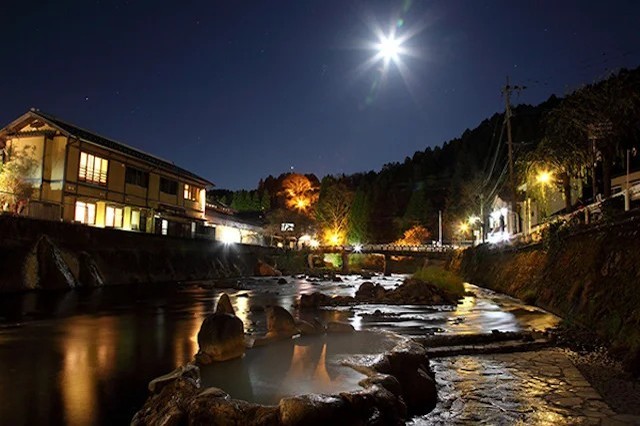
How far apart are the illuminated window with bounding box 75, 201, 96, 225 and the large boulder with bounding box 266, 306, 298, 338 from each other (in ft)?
86.1

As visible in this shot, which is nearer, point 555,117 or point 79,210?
point 555,117

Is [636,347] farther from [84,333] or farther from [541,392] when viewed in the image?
[84,333]

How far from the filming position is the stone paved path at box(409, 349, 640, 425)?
255 inches

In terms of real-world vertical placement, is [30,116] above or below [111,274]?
above

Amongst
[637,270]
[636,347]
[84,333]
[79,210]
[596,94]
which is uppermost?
[596,94]

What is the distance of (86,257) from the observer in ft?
90.8

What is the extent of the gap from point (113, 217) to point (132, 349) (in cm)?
2734

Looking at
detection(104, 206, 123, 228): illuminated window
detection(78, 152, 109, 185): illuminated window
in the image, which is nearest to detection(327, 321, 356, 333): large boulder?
detection(78, 152, 109, 185): illuminated window

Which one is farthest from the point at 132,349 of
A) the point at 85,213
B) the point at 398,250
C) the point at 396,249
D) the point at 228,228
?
the point at 396,249

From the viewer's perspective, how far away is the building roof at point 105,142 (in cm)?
3203

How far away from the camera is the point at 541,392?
298 inches

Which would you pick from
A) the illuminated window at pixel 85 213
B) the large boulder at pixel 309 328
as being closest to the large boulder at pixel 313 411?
the large boulder at pixel 309 328

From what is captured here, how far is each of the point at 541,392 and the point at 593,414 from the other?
3.40ft

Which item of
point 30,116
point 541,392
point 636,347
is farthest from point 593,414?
point 30,116
